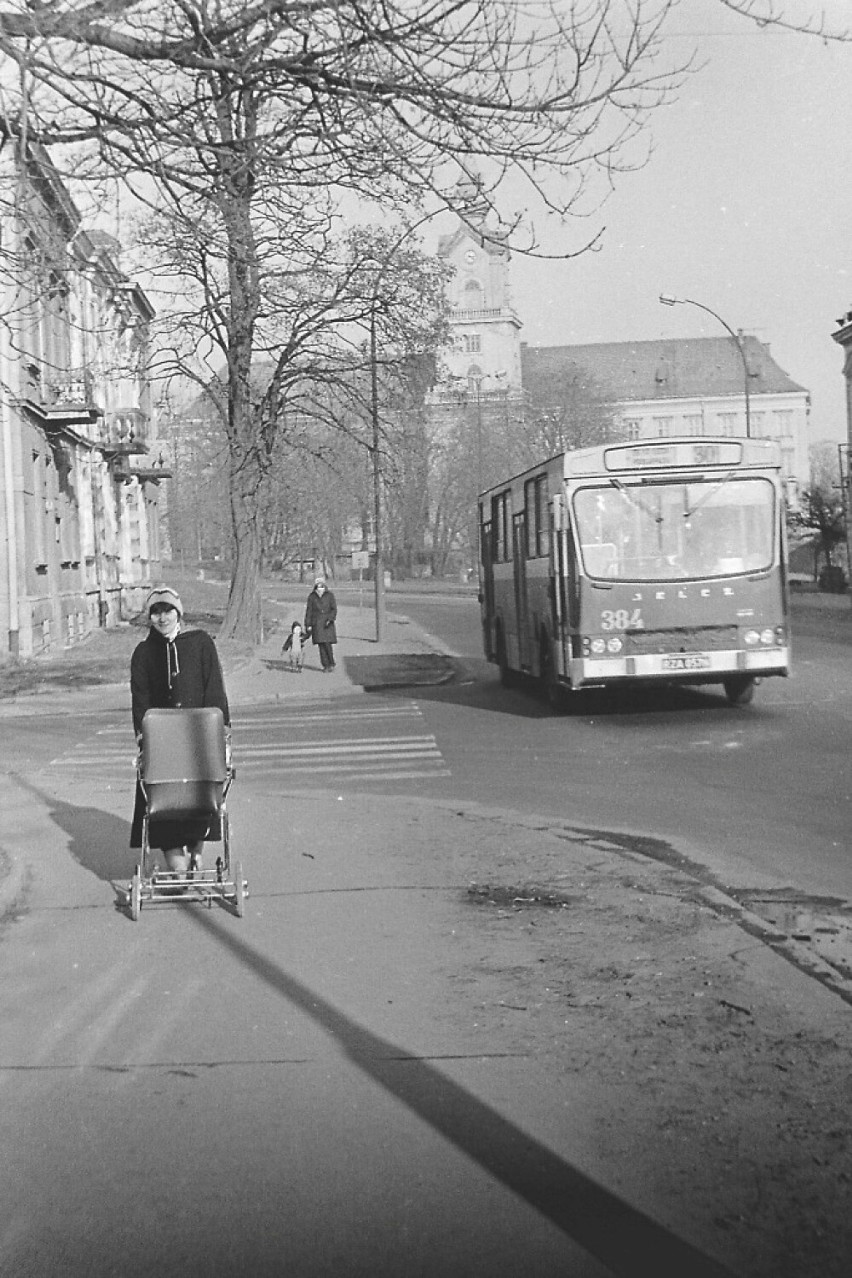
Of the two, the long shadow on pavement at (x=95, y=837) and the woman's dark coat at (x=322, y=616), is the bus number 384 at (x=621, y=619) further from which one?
the woman's dark coat at (x=322, y=616)

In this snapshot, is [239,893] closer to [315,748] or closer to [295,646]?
[315,748]

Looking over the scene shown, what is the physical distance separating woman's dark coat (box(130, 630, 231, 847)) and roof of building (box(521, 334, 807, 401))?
120472mm

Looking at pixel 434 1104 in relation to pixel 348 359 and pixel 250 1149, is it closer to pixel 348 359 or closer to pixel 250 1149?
pixel 250 1149

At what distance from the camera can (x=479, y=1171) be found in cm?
458

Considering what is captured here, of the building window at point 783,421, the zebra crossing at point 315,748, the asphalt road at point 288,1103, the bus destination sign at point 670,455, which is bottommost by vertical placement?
the zebra crossing at point 315,748

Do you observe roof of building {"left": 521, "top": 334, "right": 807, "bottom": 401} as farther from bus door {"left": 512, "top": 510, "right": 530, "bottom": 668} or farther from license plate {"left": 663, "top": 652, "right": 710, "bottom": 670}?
license plate {"left": 663, "top": 652, "right": 710, "bottom": 670}

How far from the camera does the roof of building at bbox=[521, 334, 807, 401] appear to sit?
130125mm

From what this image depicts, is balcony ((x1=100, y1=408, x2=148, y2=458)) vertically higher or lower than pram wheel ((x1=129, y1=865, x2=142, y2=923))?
higher

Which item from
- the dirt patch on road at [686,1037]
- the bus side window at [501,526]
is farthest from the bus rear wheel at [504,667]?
the dirt patch on road at [686,1037]

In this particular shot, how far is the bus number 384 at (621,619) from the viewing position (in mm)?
18422

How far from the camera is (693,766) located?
560 inches

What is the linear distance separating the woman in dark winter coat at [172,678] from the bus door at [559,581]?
10.4 m

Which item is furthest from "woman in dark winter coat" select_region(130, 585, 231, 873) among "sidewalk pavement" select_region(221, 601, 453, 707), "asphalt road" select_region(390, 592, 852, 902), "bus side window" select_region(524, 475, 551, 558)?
"sidewalk pavement" select_region(221, 601, 453, 707)

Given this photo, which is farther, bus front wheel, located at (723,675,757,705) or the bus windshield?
bus front wheel, located at (723,675,757,705)
